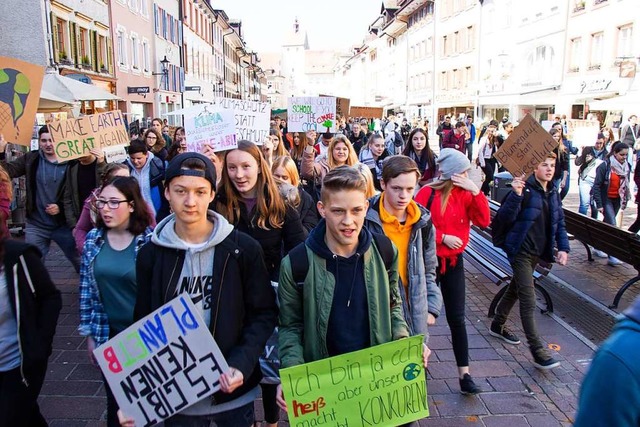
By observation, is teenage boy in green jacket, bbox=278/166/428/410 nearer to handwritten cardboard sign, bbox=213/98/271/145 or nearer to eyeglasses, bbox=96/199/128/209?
eyeglasses, bbox=96/199/128/209

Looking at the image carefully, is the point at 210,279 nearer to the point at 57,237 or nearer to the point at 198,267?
the point at 198,267

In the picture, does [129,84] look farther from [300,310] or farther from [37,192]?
[300,310]

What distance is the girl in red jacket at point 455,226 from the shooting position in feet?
13.2

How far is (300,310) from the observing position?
2553 millimetres

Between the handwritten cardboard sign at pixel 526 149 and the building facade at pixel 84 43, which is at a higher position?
the building facade at pixel 84 43

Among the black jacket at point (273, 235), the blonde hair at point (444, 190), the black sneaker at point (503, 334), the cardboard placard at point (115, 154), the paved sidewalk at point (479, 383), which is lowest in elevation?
the paved sidewalk at point (479, 383)

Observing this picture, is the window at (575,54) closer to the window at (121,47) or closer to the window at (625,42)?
the window at (625,42)

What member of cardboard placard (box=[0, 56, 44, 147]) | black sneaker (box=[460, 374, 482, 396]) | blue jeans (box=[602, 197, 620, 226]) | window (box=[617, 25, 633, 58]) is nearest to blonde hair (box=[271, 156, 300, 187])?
black sneaker (box=[460, 374, 482, 396])

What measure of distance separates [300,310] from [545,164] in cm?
302

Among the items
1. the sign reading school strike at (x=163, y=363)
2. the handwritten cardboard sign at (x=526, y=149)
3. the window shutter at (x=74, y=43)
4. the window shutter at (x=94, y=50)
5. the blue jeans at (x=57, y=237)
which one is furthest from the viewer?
the window shutter at (x=94, y=50)

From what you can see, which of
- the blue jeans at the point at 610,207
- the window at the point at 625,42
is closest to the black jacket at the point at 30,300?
the blue jeans at the point at 610,207

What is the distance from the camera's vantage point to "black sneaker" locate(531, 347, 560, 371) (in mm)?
4418

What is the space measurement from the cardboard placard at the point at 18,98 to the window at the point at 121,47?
21347mm

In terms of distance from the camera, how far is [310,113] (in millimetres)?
10883
